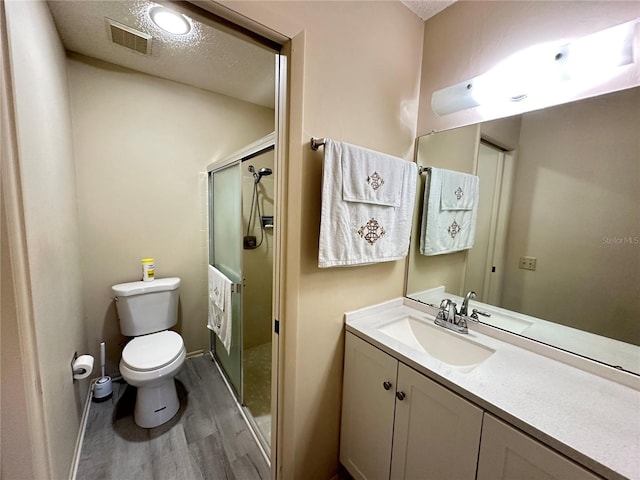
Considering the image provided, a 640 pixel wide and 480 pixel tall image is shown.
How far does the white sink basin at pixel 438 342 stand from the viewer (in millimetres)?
1134

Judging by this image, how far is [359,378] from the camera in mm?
1208

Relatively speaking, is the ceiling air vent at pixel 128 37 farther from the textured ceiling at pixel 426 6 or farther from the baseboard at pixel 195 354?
the baseboard at pixel 195 354

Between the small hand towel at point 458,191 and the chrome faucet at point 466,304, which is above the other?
the small hand towel at point 458,191

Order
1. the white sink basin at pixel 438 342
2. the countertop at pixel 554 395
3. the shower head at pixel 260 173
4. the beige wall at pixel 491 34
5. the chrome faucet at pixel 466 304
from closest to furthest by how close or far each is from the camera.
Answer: the countertop at pixel 554 395, the beige wall at pixel 491 34, the white sink basin at pixel 438 342, the chrome faucet at pixel 466 304, the shower head at pixel 260 173

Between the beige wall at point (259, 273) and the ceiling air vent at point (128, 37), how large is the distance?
0.94 metres

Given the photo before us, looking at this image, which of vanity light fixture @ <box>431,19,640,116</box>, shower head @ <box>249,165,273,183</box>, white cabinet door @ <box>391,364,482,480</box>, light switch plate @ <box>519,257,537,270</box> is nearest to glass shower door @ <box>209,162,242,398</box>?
shower head @ <box>249,165,273,183</box>

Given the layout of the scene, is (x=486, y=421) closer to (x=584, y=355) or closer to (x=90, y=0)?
(x=584, y=355)

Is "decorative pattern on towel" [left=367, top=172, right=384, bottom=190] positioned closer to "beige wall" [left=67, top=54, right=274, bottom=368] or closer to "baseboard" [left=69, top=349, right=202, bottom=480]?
"beige wall" [left=67, top=54, right=274, bottom=368]

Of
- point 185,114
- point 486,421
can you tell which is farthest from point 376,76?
point 185,114

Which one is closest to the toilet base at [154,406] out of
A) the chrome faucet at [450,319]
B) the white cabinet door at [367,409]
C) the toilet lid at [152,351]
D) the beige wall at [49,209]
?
the toilet lid at [152,351]

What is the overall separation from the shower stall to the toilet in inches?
15.2

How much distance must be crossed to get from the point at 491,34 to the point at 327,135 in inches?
35.6

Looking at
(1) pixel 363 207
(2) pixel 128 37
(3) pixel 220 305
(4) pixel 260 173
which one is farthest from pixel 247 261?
(2) pixel 128 37

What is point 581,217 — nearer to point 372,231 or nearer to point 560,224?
point 560,224
